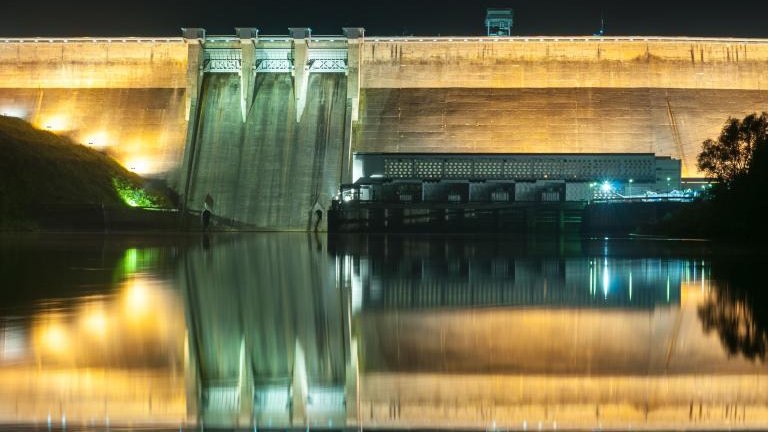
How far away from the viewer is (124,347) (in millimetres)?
12078

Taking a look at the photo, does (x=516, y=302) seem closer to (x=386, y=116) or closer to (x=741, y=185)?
(x=741, y=185)

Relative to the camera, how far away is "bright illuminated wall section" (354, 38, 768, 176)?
204 feet

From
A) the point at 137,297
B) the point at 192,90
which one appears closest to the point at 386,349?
the point at 137,297

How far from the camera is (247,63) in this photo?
204 feet

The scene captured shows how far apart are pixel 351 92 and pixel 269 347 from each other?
165 feet

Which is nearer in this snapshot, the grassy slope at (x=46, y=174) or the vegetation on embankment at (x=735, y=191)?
the vegetation on embankment at (x=735, y=191)

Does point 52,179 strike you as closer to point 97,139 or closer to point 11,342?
point 97,139

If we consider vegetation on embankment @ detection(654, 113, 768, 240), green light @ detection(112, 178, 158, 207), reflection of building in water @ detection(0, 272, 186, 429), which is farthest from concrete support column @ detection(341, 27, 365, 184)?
reflection of building in water @ detection(0, 272, 186, 429)

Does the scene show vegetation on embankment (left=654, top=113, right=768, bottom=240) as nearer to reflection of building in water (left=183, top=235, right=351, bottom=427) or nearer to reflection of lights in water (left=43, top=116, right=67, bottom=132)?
reflection of building in water (left=183, top=235, right=351, bottom=427)

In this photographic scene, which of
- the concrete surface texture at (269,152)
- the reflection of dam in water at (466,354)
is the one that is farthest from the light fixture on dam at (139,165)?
the reflection of dam in water at (466,354)

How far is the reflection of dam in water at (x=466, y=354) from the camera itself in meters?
8.84

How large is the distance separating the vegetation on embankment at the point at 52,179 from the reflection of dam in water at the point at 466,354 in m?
31.2

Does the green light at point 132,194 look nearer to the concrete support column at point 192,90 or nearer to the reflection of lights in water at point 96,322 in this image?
the concrete support column at point 192,90

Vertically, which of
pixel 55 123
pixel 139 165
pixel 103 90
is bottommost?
pixel 139 165
